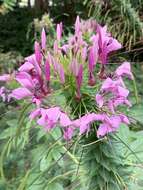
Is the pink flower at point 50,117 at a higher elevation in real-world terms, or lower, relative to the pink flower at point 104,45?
lower

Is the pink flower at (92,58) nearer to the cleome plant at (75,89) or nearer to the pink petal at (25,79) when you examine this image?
the cleome plant at (75,89)

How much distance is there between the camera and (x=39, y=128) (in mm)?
2004

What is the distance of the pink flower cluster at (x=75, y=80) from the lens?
0.93 meters

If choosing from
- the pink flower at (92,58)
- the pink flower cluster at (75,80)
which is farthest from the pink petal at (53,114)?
the pink flower at (92,58)

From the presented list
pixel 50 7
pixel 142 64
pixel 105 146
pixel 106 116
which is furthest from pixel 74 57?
pixel 50 7

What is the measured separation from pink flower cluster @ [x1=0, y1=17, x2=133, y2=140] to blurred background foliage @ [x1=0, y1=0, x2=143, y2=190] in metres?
0.04

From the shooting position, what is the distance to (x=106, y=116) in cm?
95

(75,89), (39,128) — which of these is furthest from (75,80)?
(39,128)

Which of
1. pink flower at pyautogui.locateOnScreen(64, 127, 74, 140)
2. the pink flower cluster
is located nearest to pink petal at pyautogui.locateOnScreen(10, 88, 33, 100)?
the pink flower cluster

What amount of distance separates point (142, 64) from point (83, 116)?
2.50 m

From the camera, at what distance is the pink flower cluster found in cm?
93

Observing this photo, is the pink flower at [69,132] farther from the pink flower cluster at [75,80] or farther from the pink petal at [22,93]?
the pink petal at [22,93]

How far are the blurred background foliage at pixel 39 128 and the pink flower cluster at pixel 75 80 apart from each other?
0.04 metres

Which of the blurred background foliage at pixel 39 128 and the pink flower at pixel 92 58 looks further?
the blurred background foliage at pixel 39 128
